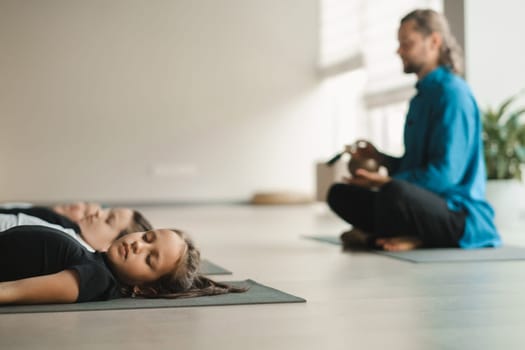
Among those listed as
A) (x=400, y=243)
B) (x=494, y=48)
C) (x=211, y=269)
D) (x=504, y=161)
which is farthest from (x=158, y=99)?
(x=211, y=269)

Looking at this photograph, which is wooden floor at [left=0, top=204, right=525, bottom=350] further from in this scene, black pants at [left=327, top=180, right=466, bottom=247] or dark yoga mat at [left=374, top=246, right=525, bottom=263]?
black pants at [left=327, top=180, right=466, bottom=247]

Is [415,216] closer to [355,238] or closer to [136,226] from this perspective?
[355,238]

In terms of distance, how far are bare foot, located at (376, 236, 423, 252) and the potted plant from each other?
57.3 inches

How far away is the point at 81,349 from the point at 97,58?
9006 millimetres

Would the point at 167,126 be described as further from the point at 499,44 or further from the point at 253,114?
the point at 499,44

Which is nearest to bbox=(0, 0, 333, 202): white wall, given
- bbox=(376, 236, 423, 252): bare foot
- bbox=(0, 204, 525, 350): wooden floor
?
bbox=(376, 236, 423, 252): bare foot

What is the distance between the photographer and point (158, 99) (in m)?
10.7

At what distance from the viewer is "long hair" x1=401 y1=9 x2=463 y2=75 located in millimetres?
4480

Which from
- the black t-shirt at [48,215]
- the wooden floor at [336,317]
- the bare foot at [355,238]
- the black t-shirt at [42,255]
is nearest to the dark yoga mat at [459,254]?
the wooden floor at [336,317]

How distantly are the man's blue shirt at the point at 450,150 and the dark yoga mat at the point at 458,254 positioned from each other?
0.51 feet

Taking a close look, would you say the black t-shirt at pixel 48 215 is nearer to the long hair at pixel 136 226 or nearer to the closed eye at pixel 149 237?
the long hair at pixel 136 226

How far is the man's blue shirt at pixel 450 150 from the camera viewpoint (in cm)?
430

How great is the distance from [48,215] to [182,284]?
109cm

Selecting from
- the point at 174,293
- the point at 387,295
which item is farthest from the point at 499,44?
the point at 174,293
